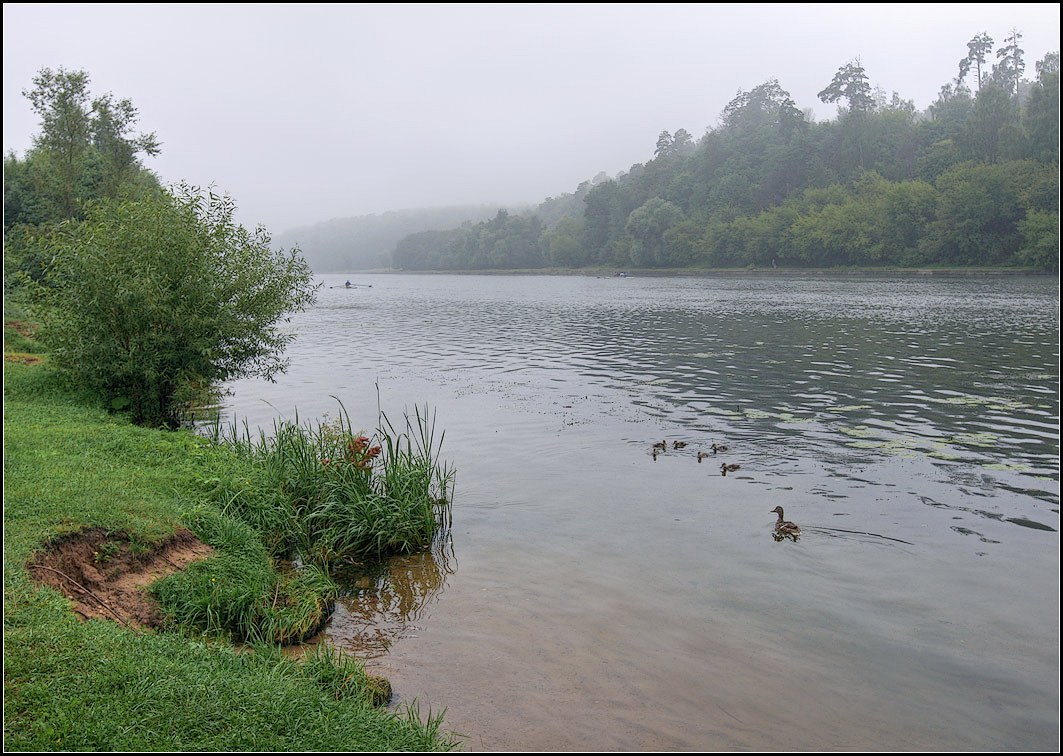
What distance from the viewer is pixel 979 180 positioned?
97375 millimetres

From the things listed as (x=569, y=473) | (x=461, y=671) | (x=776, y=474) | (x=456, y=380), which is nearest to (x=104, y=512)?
(x=461, y=671)

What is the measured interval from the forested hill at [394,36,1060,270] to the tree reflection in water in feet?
298

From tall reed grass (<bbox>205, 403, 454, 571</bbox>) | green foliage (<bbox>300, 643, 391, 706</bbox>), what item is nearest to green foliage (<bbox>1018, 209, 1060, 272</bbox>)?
tall reed grass (<bbox>205, 403, 454, 571</bbox>)

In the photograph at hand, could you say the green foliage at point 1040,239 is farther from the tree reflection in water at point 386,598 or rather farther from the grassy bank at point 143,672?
the grassy bank at point 143,672

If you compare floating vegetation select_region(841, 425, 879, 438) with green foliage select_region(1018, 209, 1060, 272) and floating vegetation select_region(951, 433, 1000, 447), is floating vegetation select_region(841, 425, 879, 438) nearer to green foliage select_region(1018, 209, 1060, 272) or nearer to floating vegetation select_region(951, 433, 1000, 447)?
floating vegetation select_region(951, 433, 1000, 447)

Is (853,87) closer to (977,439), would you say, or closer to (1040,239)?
(1040,239)

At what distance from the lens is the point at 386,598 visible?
33.9 ft

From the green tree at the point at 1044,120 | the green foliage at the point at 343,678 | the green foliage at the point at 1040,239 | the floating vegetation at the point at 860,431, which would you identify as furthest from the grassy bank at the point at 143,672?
the green tree at the point at 1044,120

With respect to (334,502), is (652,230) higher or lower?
higher

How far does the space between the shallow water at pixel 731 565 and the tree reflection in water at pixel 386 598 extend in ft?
0.15

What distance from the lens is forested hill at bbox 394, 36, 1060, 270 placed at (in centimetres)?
9562

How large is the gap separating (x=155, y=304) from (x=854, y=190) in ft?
436

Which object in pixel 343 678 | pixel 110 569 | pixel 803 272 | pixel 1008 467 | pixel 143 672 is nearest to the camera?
pixel 143 672

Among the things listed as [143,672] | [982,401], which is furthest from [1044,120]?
[143,672]
